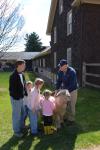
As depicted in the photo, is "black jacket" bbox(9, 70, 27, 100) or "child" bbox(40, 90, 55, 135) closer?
"black jacket" bbox(9, 70, 27, 100)

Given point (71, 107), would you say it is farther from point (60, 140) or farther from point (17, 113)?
point (17, 113)

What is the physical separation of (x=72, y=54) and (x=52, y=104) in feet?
53.5

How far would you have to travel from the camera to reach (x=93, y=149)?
8188 mm

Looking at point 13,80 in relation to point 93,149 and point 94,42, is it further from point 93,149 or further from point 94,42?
point 94,42

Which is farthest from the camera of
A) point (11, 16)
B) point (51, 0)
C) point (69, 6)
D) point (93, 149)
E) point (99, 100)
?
point (51, 0)

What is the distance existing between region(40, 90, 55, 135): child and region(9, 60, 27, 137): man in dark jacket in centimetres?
62

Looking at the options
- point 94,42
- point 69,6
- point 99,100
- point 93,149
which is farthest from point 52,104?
point 69,6

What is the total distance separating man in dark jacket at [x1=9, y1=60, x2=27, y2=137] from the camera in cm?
920

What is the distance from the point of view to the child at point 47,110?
9577 millimetres

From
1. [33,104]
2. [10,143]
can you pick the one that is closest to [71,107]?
[33,104]

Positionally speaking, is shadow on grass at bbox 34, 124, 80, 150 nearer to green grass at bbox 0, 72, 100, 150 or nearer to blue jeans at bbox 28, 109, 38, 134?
green grass at bbox 0, 72, 100, 150

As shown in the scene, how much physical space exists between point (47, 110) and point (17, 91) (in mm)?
1036

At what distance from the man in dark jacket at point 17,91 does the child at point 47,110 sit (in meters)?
0.62

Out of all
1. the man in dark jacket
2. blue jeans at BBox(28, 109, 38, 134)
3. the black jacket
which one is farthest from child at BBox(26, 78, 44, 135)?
the black jacket
